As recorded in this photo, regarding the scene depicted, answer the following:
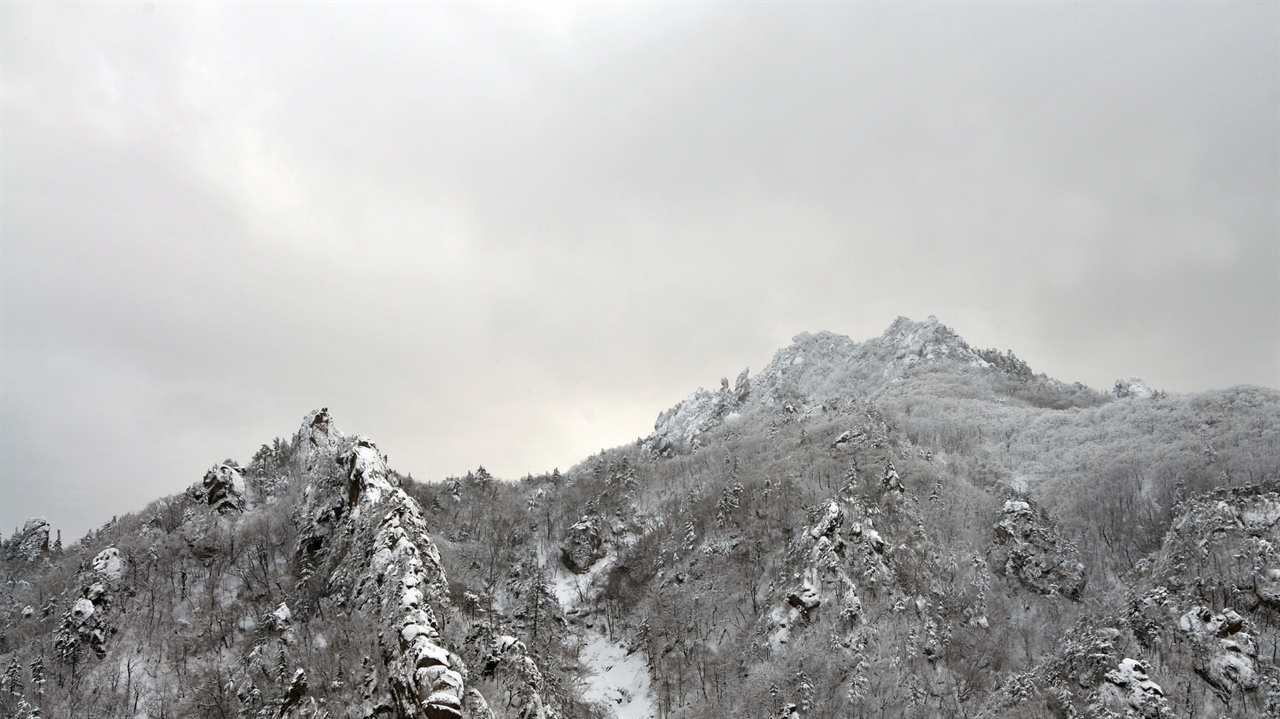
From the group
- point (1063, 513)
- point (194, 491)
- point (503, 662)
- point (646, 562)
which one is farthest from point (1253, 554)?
point (194, 491)

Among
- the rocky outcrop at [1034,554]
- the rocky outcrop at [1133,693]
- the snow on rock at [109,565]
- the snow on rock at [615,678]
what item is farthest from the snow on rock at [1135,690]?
the snow on rock at [109,565]

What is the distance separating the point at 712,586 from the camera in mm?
93688

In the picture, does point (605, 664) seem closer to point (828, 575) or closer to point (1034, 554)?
point (828, 575)

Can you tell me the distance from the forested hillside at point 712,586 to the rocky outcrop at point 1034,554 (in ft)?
1.11

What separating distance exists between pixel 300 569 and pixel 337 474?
351 inches

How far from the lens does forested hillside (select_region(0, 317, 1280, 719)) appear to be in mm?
52562

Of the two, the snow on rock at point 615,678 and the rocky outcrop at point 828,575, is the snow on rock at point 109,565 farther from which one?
the rocky outcrop at point 828,575

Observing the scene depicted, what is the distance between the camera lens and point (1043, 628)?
77062 mm

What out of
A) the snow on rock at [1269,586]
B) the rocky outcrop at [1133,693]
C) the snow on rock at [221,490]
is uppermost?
the snow on rock at [221,490]

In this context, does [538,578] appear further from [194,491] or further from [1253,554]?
[1253,554]

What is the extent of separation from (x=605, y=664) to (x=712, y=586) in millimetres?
16621

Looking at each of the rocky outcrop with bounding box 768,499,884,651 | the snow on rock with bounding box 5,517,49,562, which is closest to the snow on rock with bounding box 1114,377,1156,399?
the rocky outcrop with bounding box 768,499,884,651

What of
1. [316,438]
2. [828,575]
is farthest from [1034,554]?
[316,438]

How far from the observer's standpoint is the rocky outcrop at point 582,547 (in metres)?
110
